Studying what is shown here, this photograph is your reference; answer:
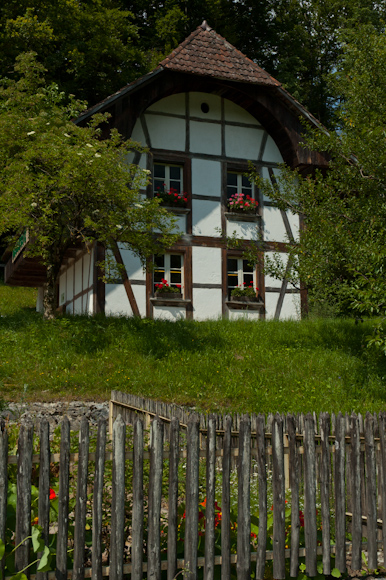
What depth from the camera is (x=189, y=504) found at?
4758mm

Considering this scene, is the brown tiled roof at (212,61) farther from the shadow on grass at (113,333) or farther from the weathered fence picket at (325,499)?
the weathered fence picket at (325,499)

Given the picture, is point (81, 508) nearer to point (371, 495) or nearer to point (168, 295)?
point (371, 495)

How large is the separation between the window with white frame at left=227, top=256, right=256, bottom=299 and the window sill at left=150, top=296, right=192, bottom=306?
1.55 m

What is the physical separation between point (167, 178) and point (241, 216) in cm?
232

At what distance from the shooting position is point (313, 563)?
5160mm

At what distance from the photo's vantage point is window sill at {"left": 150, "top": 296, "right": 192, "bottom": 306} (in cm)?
1745

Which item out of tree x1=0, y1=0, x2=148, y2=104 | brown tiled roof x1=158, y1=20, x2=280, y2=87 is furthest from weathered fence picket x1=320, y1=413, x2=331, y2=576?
tree x1=0, y1=0, x2=148, y2=104

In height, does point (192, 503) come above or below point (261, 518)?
above

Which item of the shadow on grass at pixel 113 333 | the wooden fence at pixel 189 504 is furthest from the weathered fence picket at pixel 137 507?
the shadow on grass at pixel 113 333

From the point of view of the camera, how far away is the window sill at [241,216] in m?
18.6

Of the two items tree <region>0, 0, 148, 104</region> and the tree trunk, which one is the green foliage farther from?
the tree trunk

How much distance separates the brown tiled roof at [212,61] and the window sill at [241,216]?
3570mm

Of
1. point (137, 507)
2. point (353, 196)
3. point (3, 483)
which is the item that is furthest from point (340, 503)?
point (353, 196)

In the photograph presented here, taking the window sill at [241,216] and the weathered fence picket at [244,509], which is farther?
the window sill at [241,216]
